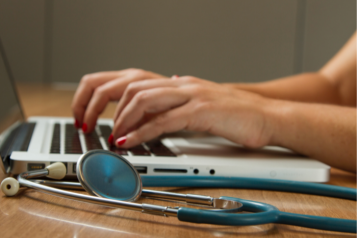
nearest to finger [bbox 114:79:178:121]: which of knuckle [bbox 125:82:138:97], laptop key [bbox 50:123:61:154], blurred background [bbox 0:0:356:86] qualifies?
knuckle [bbox 125:82:138:97]

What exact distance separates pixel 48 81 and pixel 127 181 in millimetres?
3091

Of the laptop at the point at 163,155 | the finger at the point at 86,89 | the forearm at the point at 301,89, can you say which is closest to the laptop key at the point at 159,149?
the laptop at the point at 163,155

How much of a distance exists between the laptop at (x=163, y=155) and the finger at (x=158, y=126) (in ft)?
0.05

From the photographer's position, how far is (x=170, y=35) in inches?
124

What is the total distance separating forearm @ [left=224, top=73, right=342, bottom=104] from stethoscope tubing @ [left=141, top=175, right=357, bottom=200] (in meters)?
0.52

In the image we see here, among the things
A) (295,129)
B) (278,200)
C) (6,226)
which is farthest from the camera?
(295,129)

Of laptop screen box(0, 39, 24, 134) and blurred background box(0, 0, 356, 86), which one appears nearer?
laptop screen box(0, 39, 24, 134)

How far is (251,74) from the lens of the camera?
10.6 ft

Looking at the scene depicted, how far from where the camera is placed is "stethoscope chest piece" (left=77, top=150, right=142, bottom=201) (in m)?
0.34

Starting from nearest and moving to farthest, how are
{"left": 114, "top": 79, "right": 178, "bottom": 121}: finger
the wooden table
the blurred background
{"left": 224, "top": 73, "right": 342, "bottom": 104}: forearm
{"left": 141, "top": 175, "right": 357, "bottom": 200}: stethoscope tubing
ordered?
1. the wooden table
2. {"left": 141, "top": 175, "right": 357, "bottom": 200}: stethoscope tubing
3. {"left": 114, "top": 79, "right": 178, "bottom": 121}: finger
4. {"left": 224, "top": 73, "right": 342, "bottom": 104}: forearm
5. the blurred background

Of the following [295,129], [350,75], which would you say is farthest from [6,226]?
[350,75]

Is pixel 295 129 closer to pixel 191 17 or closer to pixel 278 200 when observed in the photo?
pixel 278 200

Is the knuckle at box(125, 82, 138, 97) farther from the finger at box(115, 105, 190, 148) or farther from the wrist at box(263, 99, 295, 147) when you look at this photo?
the wrist at box(263, 99, 295, 147)

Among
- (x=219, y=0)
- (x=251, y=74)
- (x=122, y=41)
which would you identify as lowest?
(x=251, y=74)
